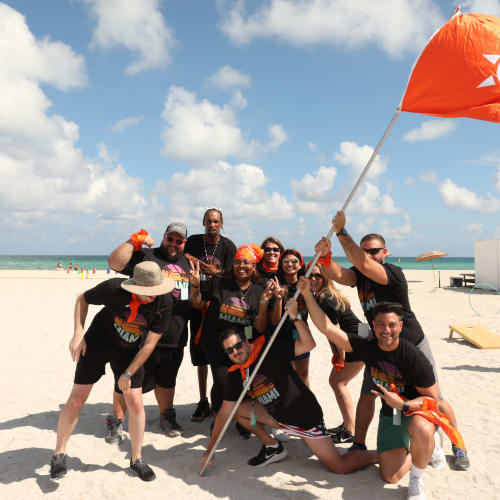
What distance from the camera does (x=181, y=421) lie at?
5215 mm

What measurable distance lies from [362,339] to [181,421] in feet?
9.67

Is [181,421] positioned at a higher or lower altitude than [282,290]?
lower

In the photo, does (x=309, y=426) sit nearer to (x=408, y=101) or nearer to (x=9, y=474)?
(x=9, y=474)

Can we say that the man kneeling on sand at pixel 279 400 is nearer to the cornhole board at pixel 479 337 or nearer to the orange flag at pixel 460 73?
the orange flag at pixel 460 73

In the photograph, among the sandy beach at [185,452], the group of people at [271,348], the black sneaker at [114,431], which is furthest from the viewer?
the black sneaker at [114,431]

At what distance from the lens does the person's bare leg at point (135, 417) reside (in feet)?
12.3

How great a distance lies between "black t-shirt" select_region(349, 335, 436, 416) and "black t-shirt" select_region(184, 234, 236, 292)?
2.00 metres

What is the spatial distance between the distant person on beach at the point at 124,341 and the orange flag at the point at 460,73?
3.18 meters

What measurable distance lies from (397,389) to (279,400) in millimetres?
1159

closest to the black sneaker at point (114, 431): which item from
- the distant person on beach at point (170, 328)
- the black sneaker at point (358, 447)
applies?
the distant person on beach at point (170, 328)

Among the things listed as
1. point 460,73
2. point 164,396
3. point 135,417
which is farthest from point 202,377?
point 460,73

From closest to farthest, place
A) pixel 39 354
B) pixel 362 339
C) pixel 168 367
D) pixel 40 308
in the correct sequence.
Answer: pixel 362 339 → pixel 168 367 → pixel 39 354 → pixel 40 308

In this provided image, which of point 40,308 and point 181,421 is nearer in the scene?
point 181,421

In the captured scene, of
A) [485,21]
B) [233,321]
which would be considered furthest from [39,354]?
[485,21]
